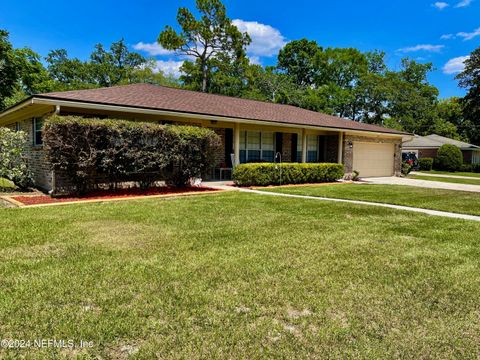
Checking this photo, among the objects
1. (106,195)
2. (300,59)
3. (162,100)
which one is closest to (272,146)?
(162,100)

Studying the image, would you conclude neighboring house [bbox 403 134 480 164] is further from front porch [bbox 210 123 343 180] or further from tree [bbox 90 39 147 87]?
tree [bbox 90 39 147 87]

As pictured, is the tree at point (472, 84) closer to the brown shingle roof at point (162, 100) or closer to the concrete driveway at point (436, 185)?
the concrete driveway at point (436, 185)

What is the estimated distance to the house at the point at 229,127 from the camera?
36.9 ft

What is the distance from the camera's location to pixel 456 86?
4406 centimetres

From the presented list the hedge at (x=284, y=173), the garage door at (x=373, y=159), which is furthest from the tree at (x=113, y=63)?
the hedge at (x=284, y=173)

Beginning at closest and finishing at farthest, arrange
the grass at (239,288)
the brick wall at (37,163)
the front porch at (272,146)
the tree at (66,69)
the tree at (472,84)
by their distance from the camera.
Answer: the grass at (239,288), the brick wall at (37,163), the front porch at (272,146), the tree at (472,84), the tree at (66,69)

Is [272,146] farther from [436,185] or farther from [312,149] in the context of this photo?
[436,185]

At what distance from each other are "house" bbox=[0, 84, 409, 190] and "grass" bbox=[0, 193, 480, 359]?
18.2 ft

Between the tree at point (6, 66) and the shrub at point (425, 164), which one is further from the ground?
the tree at point (6, 66)

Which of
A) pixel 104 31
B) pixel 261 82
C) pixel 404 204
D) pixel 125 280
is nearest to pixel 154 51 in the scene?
pixel 104 31

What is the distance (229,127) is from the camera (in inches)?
612

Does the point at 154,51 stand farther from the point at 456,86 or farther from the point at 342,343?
the point at 342,343

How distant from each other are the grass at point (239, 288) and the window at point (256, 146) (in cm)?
1023

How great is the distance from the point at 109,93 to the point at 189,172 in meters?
4.42
